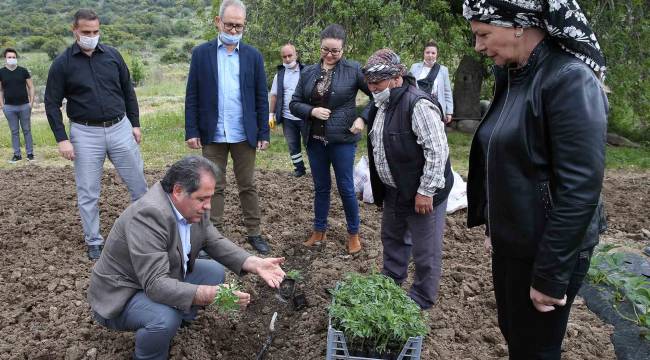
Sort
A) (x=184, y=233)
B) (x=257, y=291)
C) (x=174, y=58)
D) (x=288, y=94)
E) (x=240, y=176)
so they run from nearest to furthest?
(x=184, y=233), (x=257, y=291), (x=240, y=176), (x=288, y=94), (x=174, y=58)

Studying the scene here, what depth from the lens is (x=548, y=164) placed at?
6.15ft

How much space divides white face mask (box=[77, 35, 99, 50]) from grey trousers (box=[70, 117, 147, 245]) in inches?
24.5

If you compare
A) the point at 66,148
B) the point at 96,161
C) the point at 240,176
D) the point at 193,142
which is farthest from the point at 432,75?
the point at 66,148

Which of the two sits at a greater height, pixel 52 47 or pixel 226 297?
pixel 226 297

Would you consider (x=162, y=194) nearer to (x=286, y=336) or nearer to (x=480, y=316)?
(x=286, y=336)

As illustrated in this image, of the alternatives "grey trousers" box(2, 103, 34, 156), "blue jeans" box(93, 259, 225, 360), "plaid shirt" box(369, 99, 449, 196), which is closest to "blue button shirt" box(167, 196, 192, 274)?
"blue jeans" box(93, 259, 225, 360)

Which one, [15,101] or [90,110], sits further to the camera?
[15,101]

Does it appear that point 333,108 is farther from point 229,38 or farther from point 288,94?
point 288,94

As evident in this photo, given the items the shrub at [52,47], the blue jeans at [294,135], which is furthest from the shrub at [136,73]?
the blue jeans at [294,135]

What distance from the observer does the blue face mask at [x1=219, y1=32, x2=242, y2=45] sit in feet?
14.0

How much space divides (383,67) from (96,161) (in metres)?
2.57

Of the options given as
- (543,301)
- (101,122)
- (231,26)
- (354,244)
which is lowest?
(354,244)

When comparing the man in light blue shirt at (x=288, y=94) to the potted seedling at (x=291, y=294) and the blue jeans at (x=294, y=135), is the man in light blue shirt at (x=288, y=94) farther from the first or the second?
the potted seedling at (x=291, y=294)

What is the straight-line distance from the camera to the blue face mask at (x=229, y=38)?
4.28 metres
